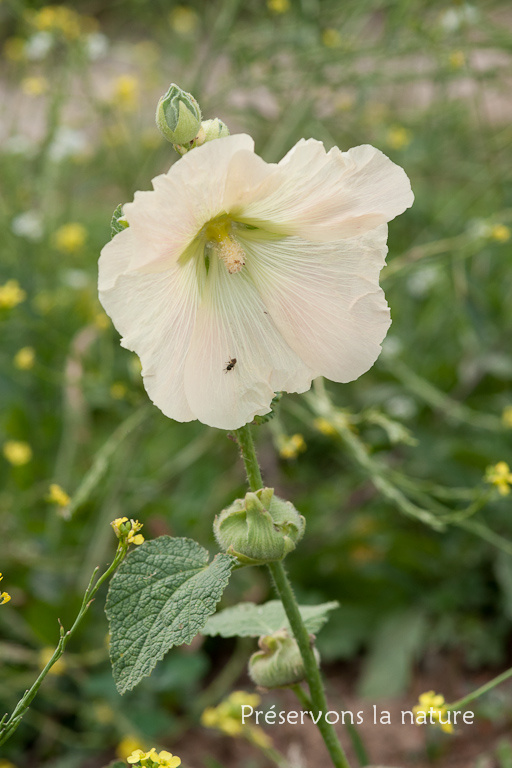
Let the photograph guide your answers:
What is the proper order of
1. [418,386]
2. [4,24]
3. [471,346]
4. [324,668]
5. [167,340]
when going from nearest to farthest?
[167,340], [418,386], [324,668], [471,346], [4,24]

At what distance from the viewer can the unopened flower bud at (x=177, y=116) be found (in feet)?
2.35

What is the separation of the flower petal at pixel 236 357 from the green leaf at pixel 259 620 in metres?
0.33

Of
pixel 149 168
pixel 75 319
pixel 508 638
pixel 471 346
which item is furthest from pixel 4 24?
pixel 508 638

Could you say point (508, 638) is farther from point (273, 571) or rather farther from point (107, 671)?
point (273, 571)

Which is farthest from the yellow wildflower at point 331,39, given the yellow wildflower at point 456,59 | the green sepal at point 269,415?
the green sepal at point 269,415

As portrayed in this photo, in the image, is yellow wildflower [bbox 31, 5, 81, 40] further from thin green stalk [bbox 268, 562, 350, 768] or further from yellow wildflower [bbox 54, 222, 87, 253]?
thin green stalk [bbox 268, 562, 350, 768]

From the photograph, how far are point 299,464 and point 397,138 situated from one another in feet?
3.63

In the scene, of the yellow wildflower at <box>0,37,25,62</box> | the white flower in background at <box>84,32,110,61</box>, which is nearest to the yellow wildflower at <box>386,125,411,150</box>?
the white flower in background at <box>84,32,110,61</box>

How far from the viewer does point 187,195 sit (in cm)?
70

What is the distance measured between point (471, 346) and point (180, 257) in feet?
5.06

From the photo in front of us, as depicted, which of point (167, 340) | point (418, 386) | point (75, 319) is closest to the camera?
point (167, 340)

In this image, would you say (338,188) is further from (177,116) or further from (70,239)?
(70,239)

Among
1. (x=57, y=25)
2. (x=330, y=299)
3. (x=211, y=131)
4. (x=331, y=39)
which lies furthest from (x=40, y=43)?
(x=330, y=299)

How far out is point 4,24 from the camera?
708 cm
